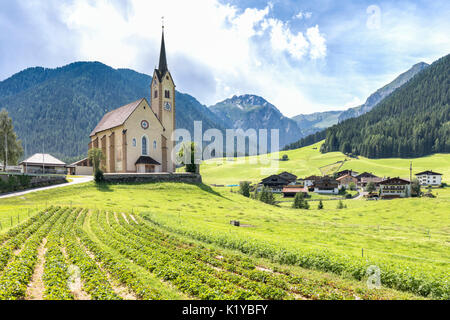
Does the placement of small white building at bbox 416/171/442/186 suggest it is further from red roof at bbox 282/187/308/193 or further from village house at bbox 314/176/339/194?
red roof at bbox 282/187/308/193

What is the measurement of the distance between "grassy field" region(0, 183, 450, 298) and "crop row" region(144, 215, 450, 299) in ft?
0.15

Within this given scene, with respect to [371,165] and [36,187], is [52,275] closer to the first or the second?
[36,187]

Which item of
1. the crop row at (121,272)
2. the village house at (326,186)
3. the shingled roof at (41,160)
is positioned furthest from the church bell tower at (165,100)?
the village house at (326,186)

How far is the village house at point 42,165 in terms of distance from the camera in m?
68.0

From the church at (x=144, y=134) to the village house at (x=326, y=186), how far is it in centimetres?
7210

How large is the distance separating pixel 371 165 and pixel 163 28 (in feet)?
479

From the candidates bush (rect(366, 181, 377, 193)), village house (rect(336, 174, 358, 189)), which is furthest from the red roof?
village house (rect(336, 174, 358, 189))

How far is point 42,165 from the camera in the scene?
2753 inches

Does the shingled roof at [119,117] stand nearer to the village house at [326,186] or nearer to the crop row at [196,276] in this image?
the crop row at [196,276]

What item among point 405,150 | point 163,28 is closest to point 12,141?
point 163,28

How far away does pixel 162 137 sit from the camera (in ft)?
265

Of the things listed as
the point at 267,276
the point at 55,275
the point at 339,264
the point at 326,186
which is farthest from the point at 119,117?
the point at 326,186

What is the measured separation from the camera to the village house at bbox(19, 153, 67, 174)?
68000 millimetres
